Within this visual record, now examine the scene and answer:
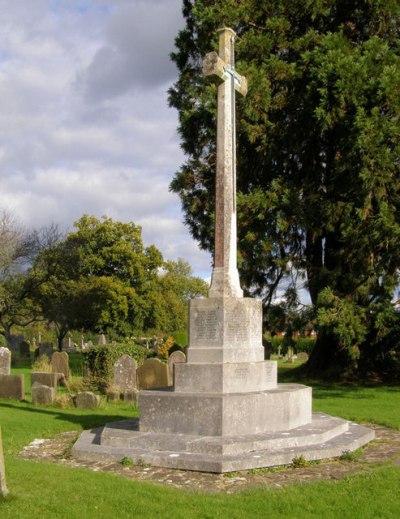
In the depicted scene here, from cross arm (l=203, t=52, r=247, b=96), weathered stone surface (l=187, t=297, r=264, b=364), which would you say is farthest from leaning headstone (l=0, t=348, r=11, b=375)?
cross arm (l=203, t=52, r=247, b=96)

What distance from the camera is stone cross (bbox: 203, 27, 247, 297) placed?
8852 mm

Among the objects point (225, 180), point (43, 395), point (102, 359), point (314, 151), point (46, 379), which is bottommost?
point (43, 395)

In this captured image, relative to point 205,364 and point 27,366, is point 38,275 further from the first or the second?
point 205,364

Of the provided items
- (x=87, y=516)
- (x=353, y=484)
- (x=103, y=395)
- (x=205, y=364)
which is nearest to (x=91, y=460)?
(x=205, y=364)

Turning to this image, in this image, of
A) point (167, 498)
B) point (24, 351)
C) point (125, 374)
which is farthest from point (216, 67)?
point (24, 351)

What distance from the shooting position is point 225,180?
912 centimetres

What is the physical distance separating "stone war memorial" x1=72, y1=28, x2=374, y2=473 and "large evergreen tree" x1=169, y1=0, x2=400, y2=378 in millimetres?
6634

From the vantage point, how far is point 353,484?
6.06 metres

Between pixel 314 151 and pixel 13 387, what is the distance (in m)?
10.8

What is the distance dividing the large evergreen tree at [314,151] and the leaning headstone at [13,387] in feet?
23.0

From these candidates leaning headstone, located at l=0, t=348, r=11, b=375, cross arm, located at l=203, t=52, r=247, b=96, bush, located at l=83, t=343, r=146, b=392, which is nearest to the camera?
cross arm, located at l=203, t=52, r=247, b=96

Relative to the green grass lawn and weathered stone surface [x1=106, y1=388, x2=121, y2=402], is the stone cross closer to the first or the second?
the green grass lawn

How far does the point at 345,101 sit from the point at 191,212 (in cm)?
599

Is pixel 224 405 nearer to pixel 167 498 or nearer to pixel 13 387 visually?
pixel 167 498
